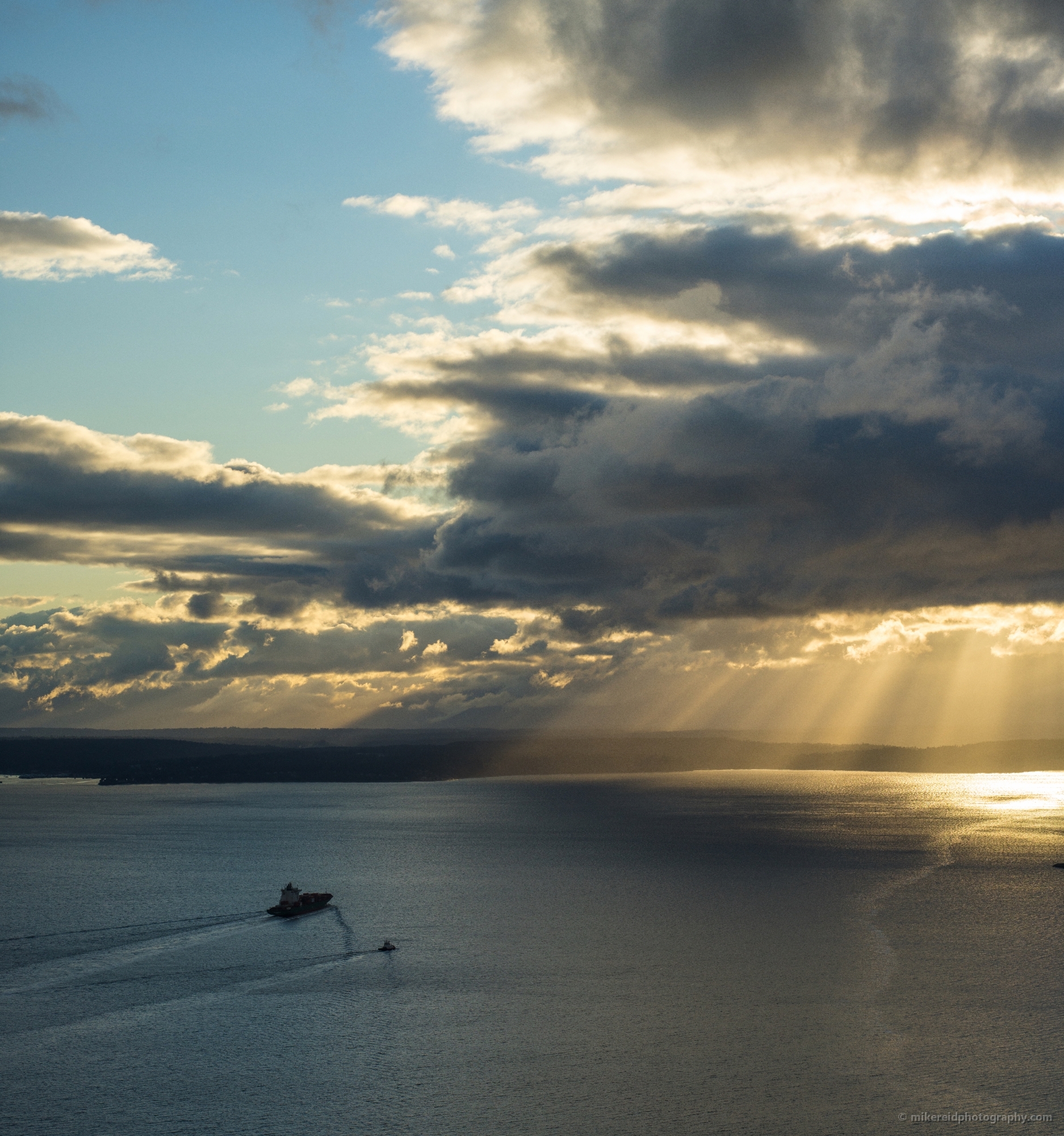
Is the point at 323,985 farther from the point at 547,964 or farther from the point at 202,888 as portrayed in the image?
the point at 202,888

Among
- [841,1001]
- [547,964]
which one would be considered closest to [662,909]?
[547,964]

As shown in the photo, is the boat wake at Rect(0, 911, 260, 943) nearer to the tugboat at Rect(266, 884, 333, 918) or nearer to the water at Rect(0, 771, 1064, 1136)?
the water at Rect(0, 771, 1064, 1136)

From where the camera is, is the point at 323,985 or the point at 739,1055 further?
the point at 323,985

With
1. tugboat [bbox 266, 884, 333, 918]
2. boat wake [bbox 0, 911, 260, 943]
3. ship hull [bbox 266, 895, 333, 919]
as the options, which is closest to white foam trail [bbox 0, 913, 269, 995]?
boat wake [bbox 0, 911, 260, 943]

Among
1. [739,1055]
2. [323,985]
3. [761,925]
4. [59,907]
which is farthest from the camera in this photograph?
[59,907]

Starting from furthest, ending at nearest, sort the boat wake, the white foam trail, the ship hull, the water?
the ship hull → the boat wake → the white foam trail → the water

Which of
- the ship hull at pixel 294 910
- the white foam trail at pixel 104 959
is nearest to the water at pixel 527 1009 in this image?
the white foam trail at pixel 104 959

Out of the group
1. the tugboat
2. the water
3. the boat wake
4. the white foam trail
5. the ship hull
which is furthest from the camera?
the tugboat
